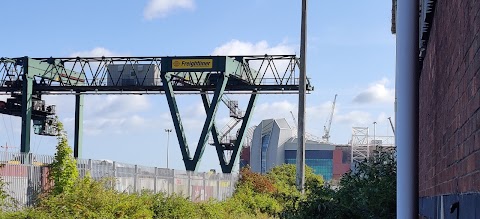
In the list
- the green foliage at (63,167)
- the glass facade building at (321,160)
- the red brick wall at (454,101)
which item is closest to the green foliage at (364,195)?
the red brick wall at (454,101)

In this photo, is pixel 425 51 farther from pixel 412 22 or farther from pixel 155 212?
pixel 155 212

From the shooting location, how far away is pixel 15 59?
192 ft

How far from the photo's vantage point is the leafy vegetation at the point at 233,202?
529 inches

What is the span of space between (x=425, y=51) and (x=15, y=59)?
53383 mm

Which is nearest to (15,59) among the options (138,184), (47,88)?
(47,88)

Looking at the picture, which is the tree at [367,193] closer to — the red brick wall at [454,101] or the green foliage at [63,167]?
the red brick wall at [454,101]

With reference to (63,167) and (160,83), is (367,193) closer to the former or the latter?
(63,167)

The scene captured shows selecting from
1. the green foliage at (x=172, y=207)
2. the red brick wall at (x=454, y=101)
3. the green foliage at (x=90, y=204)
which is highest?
the red brick wall at (x=454, y=101)

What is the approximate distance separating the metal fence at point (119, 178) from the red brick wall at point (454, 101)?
50.0 ft

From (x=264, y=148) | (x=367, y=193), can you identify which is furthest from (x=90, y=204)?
(x=264, y=148)

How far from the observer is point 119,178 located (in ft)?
97.1

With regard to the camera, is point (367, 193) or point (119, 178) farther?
point (119, 178)

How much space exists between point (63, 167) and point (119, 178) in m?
4.30

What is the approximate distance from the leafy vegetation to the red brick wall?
20.5ft
